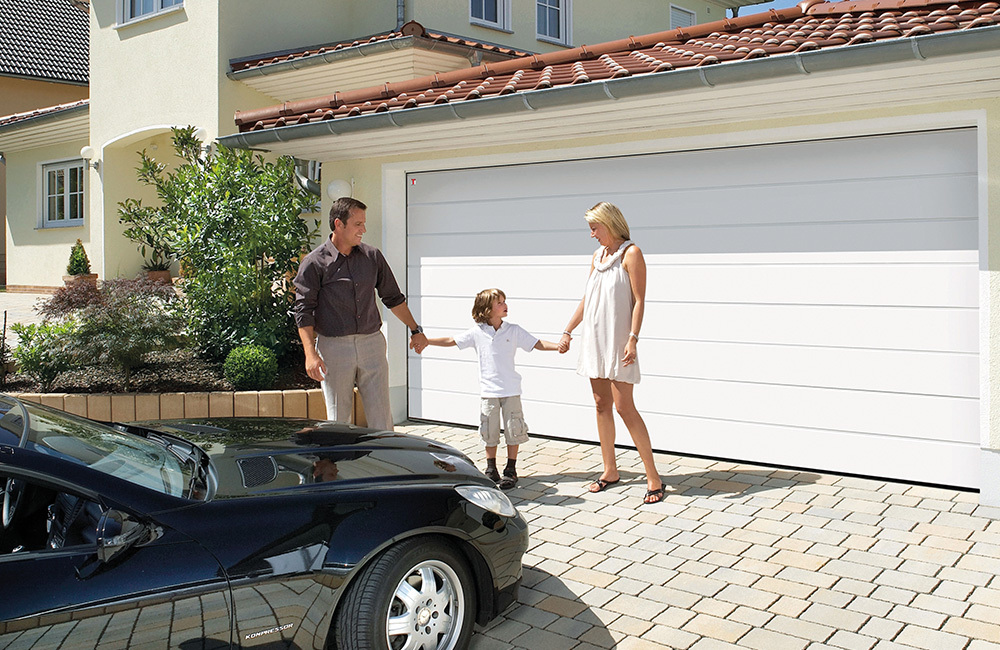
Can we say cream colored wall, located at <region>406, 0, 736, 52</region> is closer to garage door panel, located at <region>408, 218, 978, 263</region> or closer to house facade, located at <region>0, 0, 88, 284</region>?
garage door panel, located at <region>408, 218, 978, 263</region>

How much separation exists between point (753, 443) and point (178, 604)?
479cm

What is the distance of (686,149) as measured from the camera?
23.0 feet

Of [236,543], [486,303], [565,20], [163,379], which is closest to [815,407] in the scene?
[486,303]

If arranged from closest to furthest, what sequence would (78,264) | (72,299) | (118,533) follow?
1. (118,533)
2. (72,299)
3. (78,264)

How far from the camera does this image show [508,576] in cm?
397

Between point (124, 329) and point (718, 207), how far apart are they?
15.7ft

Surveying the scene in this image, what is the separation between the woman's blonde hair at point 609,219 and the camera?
19.7 feet

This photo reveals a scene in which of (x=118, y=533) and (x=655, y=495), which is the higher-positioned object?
(x=118, y=533)

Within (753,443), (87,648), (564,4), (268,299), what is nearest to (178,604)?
(87,648)

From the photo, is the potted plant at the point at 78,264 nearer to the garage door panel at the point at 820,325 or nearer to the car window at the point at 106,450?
the garage door panel at the point at 820,325

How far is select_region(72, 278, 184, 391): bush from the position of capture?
770 centimetres

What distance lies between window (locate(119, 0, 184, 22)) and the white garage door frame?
283 inches

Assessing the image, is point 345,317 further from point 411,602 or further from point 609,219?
point 411,602

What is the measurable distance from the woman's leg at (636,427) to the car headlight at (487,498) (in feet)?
6.48
